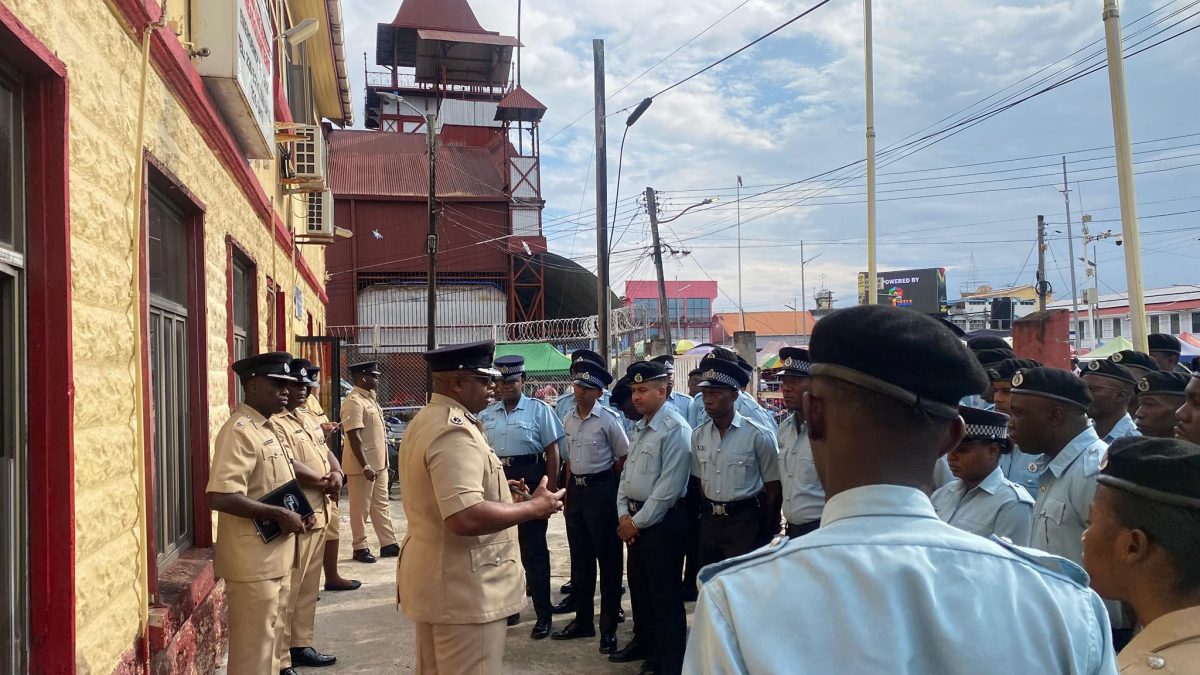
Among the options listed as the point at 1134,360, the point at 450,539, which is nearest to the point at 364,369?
the point at 450,539

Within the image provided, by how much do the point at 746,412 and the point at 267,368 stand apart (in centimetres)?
378

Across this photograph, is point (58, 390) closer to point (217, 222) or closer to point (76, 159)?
point (76, 159)

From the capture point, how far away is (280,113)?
26.5 ft

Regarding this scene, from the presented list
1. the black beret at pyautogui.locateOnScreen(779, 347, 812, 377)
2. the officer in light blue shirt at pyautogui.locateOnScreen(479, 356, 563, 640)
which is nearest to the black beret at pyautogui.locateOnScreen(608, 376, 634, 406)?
the officer in light blue shirt at pyautogui.locateOnScreen(479, 356, 563, 640)

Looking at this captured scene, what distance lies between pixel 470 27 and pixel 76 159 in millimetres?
27870

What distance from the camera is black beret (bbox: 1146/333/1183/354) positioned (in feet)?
21.9

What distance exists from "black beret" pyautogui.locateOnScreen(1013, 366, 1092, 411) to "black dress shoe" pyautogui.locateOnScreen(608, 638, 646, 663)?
306 cm

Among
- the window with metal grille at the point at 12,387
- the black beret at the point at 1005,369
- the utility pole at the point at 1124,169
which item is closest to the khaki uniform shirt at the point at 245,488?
the window with metal grille at the point at 12,387

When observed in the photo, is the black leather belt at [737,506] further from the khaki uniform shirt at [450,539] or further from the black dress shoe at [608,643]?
the khaki uniform shirt at [450,539]

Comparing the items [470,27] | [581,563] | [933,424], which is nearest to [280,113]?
[581,563]

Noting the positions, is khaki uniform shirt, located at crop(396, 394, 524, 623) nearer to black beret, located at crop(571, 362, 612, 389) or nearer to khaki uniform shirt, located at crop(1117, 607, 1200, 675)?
khaki uniform shirt, located at crop(1117, 607, 1200, 675)

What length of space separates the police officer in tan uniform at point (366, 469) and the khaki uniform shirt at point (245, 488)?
138 inches

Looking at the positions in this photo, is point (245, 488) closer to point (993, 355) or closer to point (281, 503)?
point (281, 503)

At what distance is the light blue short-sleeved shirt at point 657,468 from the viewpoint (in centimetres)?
494
